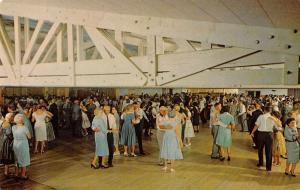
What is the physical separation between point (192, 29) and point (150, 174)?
16.6 ft

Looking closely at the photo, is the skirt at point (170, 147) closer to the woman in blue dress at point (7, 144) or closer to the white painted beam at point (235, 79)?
the woman in blue dress at point (7, 144)

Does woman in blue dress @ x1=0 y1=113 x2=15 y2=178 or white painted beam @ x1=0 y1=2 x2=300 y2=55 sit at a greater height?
white painted beam @ x1=0 y1=2 x2=300 y2=55

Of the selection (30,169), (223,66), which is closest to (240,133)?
(30,169)

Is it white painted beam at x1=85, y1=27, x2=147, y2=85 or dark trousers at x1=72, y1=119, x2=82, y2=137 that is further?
dark trousers at x1=72, y1=119, x2=82, y2=137

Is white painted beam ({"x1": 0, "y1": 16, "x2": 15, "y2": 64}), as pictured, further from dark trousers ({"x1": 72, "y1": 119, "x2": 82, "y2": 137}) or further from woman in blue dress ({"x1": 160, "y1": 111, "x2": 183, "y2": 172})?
dark trousers ({"x1": 72, "y1": 119, "x2": 82, "y2": 137})

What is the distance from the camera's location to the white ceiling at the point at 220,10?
171 cm

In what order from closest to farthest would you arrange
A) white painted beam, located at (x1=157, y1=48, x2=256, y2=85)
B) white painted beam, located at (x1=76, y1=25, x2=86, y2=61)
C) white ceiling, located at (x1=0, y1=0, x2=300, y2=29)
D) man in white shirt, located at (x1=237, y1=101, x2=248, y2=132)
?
1. white ceiling, located at (x1=0, y1=0, x2=300, y2=29)
2. white painted beam, located at (x1=157, y1=48, x2=256, y2=85)
3. white painted beam, located at (x1=76, y1=25, x2=86, y2=61)
4. man in white shirt, located at (x1=237, y1=101, x2=248, y2=132)

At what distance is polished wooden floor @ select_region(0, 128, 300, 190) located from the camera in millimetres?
6012

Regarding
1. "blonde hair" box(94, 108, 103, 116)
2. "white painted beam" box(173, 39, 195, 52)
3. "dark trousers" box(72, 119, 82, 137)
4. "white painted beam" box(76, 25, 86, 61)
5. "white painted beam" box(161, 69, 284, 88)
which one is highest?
"white painted beam" box(76, 25, 86, 61)

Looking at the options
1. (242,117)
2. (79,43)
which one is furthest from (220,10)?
(242,117)

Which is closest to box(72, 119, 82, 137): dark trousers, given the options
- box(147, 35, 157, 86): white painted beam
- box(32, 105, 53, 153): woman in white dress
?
box(32, 105, 53, 153): woman in white dress

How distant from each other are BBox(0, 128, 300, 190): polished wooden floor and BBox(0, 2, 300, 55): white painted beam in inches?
153

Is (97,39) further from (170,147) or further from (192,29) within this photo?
(170,147)

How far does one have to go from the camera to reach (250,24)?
6.88 feet
